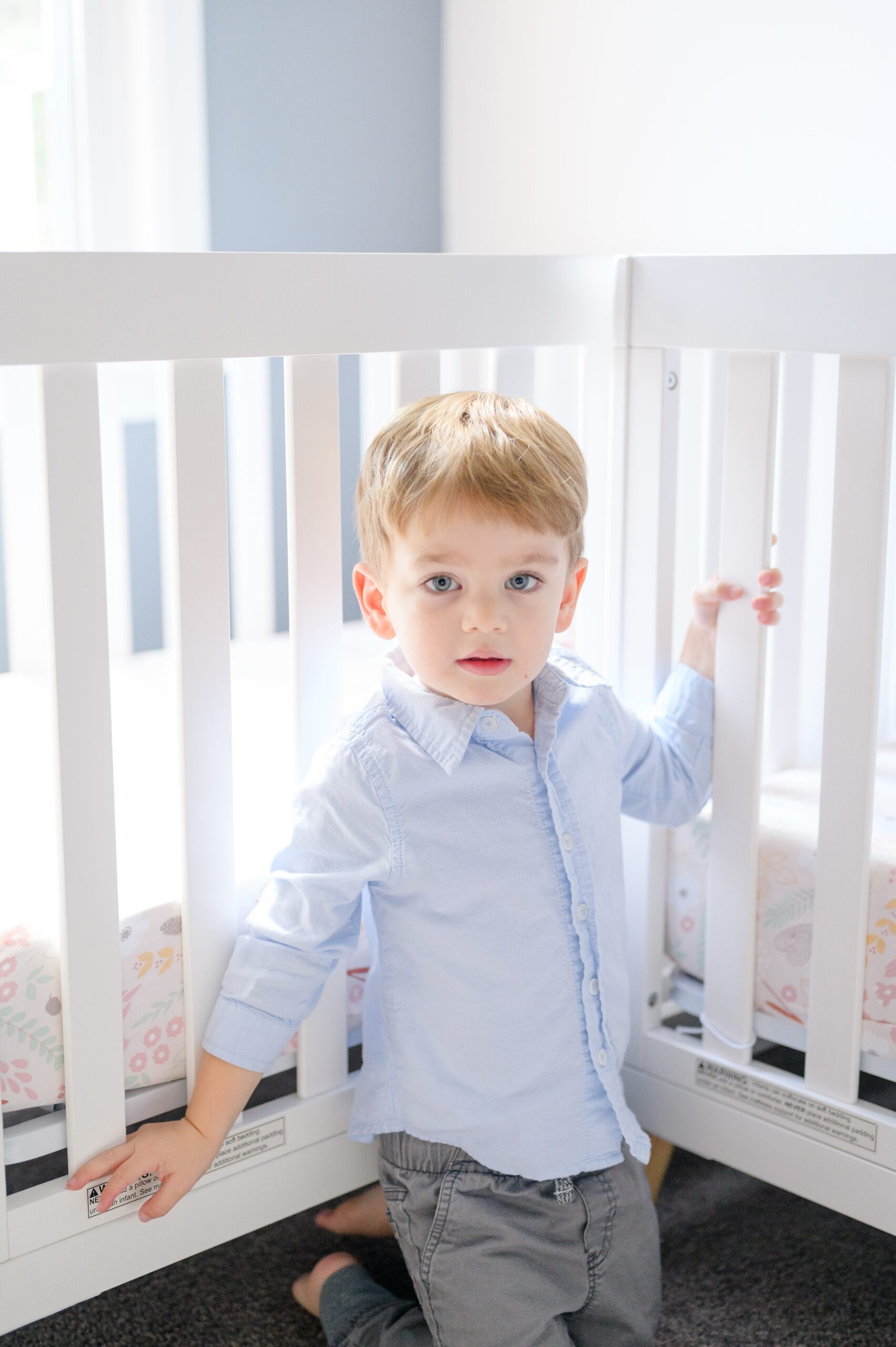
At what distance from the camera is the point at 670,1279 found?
1.17 metres

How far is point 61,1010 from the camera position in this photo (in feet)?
2.86

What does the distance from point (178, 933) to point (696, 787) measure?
0.44 meters

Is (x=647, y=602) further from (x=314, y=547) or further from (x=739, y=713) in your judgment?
(x=314, y=547)

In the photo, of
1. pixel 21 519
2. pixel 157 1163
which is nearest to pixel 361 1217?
pixel 157 1163

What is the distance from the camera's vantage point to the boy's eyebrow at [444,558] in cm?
90

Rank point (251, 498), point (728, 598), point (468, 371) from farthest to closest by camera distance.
A: 1. point (251, 498)
2. point (468, 371)
3. point (728, 598)

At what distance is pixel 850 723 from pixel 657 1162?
20.3 inches

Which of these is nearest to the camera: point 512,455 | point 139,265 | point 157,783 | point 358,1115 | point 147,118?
point 139,265

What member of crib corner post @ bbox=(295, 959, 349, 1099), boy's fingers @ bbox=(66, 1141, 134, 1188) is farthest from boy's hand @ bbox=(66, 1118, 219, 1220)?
crib corner post @ bbox=(295, 959, 349, 1099)

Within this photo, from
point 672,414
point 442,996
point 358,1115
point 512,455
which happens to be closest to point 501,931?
point 442,996

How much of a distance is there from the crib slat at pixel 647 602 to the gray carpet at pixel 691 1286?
0.67ft

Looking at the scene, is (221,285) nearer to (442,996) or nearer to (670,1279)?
(442,996)

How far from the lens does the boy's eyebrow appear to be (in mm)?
902

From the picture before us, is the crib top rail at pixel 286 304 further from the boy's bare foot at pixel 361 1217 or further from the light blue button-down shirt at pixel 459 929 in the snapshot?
the boy's bare foot at pixel 361 1217
